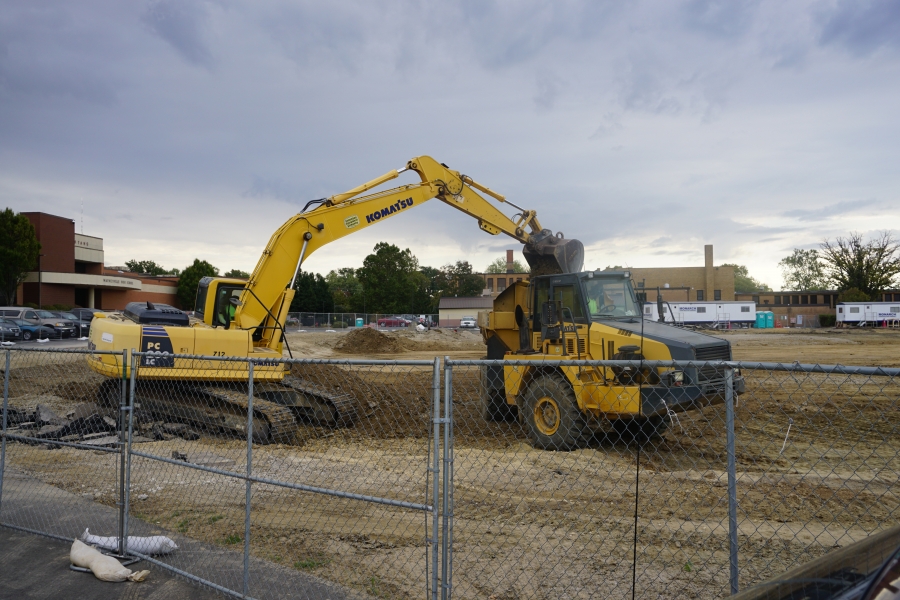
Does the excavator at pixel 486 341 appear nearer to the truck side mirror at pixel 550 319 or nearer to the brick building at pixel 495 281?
the truck side mirror at pixel 550 319

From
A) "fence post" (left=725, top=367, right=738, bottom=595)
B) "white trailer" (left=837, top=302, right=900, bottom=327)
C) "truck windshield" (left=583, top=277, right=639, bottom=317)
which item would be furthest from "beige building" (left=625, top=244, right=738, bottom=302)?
"fence post" (left=725, top=367, right=738, bottom=595)

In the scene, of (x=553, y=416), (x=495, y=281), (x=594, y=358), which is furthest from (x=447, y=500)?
(x=495, y=281)

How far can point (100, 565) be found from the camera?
5.09m

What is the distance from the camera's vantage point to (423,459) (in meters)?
8.97

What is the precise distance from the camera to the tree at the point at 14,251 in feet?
147

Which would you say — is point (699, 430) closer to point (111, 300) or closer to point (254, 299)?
point (254, 299)

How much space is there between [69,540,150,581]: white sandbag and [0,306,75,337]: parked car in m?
32.7

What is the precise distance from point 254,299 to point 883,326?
188 ft

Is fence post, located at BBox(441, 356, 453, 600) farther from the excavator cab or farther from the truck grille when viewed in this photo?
the excavator cab

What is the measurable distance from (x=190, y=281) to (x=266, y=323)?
54268 mm

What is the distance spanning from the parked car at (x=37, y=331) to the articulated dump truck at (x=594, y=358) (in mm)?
29478

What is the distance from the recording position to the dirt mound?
34.2m

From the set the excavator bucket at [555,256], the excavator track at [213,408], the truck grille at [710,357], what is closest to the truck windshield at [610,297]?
the truck grille at [710,357]

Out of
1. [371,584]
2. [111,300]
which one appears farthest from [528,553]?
[111,300]
